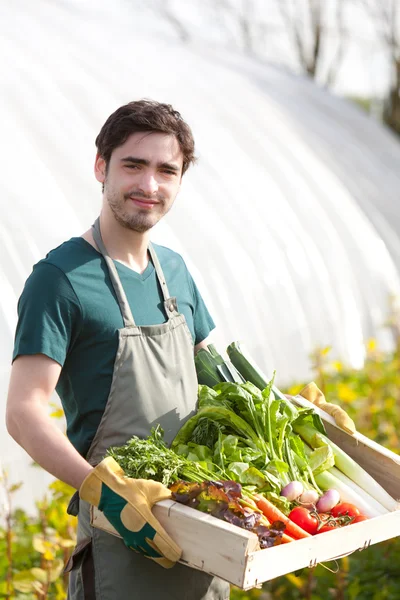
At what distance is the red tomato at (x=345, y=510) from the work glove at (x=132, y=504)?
21.6 inches

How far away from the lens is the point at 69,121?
5.49 m

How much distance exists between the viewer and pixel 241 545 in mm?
1814

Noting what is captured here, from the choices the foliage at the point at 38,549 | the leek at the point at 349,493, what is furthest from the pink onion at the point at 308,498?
the foliage at the point at 38,549

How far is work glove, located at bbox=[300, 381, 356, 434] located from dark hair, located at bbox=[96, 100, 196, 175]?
94cm

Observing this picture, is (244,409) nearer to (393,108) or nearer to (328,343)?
(328,343)

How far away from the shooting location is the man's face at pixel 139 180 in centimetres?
227

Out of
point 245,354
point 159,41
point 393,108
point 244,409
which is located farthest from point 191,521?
Answer: point 393,108

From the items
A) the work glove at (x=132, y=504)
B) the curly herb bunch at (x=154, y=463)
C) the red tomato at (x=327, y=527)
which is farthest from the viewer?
the red tomato at (x=327, y=527)

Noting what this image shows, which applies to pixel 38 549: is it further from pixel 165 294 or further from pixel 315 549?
pixel 315 549

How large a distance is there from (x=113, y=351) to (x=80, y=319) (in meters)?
0.13

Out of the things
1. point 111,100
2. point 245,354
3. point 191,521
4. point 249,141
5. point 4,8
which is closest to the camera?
point 191,521

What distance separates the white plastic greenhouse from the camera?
4.70m

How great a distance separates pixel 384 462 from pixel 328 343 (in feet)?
13.8

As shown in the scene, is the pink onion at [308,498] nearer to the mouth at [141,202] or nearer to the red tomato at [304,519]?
the red tomato at [304,519]
